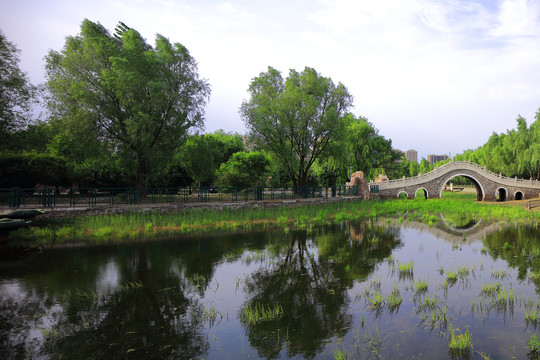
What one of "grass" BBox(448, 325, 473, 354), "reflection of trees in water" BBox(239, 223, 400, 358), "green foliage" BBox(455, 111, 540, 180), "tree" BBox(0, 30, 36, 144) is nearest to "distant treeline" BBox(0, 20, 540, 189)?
"tree" BBox(0, 30, 36, 144)

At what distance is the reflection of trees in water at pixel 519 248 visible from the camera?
9477mm

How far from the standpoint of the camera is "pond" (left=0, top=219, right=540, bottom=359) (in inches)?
203

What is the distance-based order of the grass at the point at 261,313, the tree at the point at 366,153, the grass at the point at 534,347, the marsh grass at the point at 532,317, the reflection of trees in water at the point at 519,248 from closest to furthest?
the grass at the point at 534,347 < the marsh grass at the point at 532,317 < the grass at the point at 261,313 < the reflection of trees in water at the point at 519,248 < the tree at the point at 366,153

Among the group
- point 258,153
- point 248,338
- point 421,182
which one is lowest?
point 248,338

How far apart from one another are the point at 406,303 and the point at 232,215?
48.9 feet

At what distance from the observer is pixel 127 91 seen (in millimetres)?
20188

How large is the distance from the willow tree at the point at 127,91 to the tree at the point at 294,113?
23.6 ft

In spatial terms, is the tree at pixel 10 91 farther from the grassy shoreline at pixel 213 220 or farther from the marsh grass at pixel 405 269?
the marsh grass at pixel 405 269

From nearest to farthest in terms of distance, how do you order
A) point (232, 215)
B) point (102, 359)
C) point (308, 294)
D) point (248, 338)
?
point (102, 359), point (248, 338), point (308, 294), point (232, 215)

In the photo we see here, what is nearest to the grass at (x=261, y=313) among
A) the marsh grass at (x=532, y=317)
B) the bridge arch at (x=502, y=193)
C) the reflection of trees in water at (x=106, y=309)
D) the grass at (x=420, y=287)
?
the reflection of trees in water at (x=106, y=309)

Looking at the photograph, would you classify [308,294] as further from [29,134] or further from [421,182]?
[421,182]

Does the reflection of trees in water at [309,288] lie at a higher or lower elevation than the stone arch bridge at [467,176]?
lower

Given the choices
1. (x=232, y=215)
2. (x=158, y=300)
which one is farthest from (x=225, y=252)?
(x=232, y=215)

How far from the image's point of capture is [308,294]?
753 centimetres
